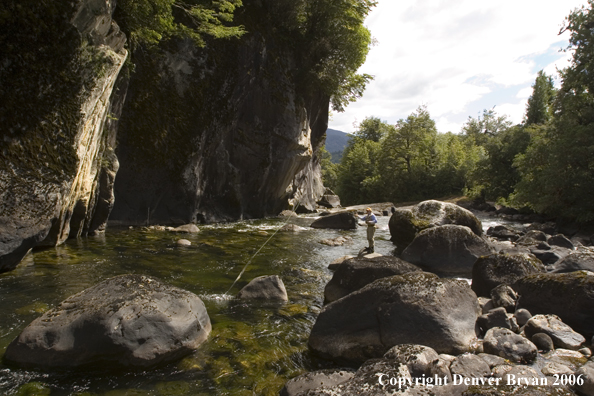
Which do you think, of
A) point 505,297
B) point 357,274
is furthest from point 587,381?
point 357,274

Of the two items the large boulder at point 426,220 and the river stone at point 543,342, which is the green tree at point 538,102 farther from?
the river stone at point 543,342

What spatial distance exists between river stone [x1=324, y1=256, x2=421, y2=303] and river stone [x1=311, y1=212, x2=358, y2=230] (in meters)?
14.2

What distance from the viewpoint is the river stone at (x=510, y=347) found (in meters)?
5.39

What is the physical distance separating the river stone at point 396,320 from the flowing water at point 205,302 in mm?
461

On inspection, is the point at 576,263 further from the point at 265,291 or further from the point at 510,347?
the point at 265,291

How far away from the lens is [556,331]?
6008mm

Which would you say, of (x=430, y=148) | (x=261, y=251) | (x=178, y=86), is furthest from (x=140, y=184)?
(x=430, y=148)

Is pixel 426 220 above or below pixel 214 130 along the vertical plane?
below

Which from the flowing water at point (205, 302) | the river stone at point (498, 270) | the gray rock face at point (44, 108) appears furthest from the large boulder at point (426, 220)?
the gray rock face at point (44, 108)

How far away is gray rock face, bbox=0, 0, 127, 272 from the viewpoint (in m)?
8.62

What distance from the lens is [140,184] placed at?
20.3 meters

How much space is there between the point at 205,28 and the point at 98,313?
50.6 ft

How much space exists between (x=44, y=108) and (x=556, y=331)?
465 inches

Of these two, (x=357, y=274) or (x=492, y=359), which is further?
(x=357, y=274)
